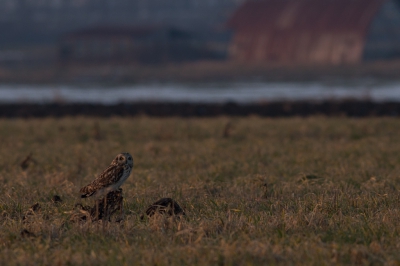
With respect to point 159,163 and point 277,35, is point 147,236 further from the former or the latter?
point 277,35

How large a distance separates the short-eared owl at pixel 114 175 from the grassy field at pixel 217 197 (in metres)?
0.35

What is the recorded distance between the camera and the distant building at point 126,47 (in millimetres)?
53281

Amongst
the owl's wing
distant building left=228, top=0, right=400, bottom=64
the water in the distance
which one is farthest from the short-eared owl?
distant building left=228, top=0, right=400, bottom=64

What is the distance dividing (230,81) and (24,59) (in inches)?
892

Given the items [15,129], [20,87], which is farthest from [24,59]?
[15,129]

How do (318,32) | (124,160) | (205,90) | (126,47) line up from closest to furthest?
(124,160)
(205,90)
(318,32)
(126,47)

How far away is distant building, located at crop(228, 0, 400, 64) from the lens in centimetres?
4541

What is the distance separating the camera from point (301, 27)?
48.3 meters

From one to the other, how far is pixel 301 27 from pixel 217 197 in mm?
41520

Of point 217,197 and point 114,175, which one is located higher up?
point 114,175

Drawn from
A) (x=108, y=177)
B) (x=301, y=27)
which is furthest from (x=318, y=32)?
(x=108, y=177)

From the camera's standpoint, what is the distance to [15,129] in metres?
16.0

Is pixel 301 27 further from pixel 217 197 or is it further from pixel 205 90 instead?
pixel 217 197

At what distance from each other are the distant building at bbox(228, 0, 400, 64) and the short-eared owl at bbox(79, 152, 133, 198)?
39.1 m
